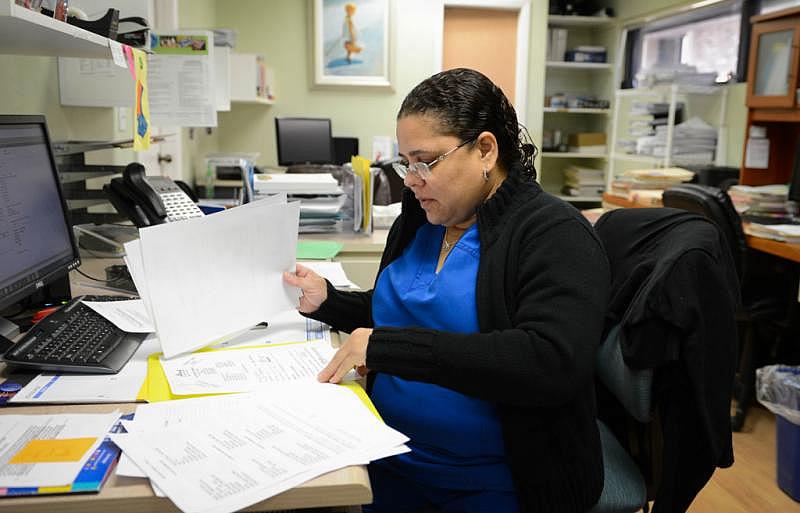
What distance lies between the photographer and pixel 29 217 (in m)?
1.28

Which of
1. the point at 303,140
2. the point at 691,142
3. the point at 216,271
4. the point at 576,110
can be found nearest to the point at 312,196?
the point at 216,271

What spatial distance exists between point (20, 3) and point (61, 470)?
29.9 inches

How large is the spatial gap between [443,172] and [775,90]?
2756mm

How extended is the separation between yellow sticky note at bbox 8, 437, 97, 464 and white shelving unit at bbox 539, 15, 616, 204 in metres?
5.32

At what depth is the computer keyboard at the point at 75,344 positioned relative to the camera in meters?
1.08

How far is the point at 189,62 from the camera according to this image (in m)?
2.57

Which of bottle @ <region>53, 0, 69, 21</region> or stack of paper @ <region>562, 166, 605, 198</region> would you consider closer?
bottle @ <region>53, 0, 69, 21</region>

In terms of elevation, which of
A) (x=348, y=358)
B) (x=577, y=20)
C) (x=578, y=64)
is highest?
(x=577, y=20)

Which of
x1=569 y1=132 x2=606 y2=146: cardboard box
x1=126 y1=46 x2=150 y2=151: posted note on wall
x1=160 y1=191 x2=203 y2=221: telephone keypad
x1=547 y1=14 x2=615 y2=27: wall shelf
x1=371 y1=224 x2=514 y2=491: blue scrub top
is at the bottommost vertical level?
x1=371 y1=224 x2=514 y2=491: blue scrub top

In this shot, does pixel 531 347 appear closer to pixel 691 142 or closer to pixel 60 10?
pixel 60 10

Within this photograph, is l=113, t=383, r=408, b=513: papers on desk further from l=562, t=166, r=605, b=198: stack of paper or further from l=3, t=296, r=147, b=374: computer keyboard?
l=562, t=166, r=605, b=198: stack of paper

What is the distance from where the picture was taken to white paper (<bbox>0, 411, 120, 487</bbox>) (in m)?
0.76

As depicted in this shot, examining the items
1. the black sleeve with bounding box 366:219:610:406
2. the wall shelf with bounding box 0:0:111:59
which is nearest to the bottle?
the wall shelf with bounding box 0:0:111:59

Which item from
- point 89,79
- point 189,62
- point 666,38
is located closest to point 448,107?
point 89,79
